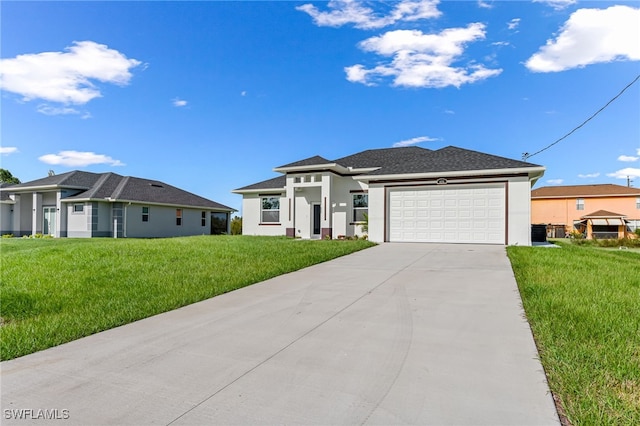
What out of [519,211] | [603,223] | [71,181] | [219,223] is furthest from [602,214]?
[71,181]

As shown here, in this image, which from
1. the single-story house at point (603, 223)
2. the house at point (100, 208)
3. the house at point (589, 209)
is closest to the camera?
the house at point (100, 208)

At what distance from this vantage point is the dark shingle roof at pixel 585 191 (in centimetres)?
3312

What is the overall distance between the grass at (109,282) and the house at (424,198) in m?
5.44

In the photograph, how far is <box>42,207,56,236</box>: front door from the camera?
83.9 ft

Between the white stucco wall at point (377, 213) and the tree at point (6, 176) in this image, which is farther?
the tree at point (6, 176)

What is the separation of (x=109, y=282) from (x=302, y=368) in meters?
5.62

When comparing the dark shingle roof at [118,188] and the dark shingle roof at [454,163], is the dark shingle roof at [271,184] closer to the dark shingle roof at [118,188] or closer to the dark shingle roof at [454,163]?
the dark shingle roof at [118,188]

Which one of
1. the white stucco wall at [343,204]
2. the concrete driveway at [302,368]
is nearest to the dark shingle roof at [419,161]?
the white stucco wall at [343,204]

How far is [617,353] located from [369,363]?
99.9 inches

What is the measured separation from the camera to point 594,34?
535 inches

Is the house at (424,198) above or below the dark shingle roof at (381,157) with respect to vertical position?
below

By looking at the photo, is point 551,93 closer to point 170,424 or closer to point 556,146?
point 556,146

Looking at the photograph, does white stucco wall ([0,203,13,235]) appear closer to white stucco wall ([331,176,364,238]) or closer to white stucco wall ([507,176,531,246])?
white stucco wall ([331,176,364,238])

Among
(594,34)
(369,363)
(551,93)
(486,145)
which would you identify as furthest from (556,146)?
(369,363)
